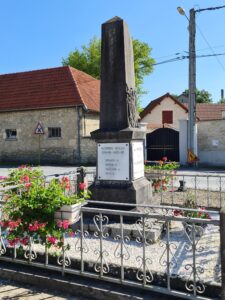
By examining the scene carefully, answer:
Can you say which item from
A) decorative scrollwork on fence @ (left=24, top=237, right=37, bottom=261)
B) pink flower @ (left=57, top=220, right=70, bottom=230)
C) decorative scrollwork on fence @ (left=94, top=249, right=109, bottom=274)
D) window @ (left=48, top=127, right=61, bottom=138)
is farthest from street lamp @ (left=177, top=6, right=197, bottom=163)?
pink flower @ (left=57, top=220, right=70, bottom=230)

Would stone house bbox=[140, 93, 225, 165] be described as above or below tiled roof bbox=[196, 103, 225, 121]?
below

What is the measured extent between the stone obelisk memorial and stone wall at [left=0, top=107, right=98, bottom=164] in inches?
505

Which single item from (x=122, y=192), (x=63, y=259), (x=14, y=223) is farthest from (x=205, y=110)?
(x=14, y=223)

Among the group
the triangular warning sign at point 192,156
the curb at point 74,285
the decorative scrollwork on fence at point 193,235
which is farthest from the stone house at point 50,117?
the curb at point 74,285

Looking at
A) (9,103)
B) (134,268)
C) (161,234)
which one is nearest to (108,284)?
(134,268)

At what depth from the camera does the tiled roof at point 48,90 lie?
19766mm

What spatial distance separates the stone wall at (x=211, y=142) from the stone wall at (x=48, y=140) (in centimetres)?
586

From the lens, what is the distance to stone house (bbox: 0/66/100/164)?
62.8 ft

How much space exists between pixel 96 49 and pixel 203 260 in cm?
2989

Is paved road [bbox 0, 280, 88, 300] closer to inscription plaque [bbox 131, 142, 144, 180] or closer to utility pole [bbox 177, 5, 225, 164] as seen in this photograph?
inscription plaque [bbox 131, 142, 144, 180]

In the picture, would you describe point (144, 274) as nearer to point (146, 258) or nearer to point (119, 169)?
point (146, 258)

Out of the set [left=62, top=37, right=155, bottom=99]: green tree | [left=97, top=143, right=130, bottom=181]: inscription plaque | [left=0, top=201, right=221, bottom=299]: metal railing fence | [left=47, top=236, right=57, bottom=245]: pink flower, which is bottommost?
[left=0, top=201, right=221, bottom=299]: metal railing fence

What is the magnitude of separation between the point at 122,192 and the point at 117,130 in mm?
1046

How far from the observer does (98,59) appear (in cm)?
3153
